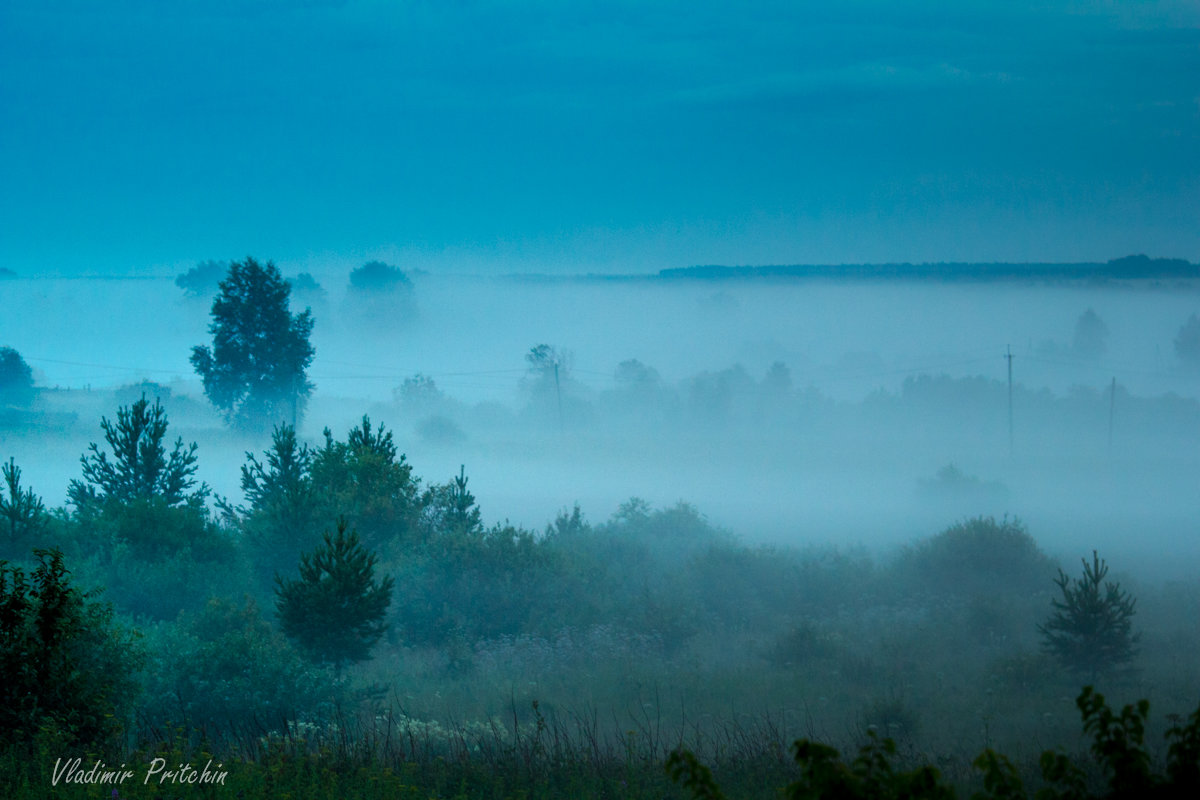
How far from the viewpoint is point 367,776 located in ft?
30.0

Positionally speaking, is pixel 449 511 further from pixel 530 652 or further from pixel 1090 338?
pixel 1090 338

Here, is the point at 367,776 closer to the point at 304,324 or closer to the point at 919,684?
the point at 919,684

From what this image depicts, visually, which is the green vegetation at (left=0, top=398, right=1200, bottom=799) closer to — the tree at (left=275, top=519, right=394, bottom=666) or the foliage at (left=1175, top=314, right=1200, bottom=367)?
the tree at (left=275, top=519, right=394, bottom=666)

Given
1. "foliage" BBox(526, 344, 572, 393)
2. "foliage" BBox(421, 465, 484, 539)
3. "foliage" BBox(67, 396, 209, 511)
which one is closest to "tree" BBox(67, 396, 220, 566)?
"foliage" BBox(67, 396, 209, 511)

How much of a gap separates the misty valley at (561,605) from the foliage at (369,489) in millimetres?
131

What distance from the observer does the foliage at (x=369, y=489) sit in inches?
1226

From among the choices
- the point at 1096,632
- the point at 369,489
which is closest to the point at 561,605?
the point at 369,489

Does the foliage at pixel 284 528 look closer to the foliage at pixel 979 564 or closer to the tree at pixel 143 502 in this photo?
Result: the tree at pixel 143 502

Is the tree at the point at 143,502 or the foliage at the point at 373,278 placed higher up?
the foliage at the point at 373,278

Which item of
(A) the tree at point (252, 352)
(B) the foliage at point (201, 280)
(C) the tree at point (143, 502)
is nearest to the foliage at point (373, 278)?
(B) the foliage at point (201, 280)

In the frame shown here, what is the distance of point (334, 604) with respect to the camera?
1759 centimetres

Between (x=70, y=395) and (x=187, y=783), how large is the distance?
10383cm

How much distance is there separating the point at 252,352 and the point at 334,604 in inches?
2325

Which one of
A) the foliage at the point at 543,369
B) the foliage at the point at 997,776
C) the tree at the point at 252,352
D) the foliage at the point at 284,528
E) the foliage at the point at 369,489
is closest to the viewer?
the foliage at the point at 997,776
